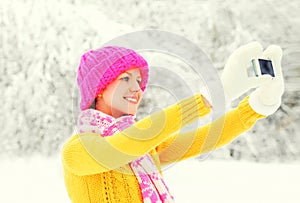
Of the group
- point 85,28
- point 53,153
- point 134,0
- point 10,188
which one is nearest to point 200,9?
point 134,0

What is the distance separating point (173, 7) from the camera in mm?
3604

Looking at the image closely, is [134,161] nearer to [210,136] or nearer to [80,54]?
[210,136]

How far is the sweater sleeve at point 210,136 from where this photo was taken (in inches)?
33.3

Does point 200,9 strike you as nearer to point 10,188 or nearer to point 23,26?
point 23,26

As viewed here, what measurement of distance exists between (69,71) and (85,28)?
39 centimetres

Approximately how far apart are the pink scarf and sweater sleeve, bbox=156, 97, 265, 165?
9 cm

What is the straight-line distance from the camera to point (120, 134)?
2.35 feet

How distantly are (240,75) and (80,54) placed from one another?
2.69 m

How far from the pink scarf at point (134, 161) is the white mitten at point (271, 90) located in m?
0.25

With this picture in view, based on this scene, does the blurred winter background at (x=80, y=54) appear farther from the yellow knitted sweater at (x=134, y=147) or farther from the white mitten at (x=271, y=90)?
the white mitten at (x=271, y=90)

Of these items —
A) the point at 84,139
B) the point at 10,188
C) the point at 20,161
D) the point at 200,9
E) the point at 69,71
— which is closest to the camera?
the point at 84,139

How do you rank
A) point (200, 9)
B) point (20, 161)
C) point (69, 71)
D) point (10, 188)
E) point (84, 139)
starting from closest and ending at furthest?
point (84, 139), point (10, 188), point (20, 161), point (69, 71), point (200, 9)

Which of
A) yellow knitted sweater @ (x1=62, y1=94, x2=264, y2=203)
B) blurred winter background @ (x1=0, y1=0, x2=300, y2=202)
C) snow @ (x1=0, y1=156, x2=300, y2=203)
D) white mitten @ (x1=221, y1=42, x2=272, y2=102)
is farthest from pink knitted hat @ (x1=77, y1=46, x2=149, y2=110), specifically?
blurred winter background @ (x1=0, y1=0, x2=300, y2=202)

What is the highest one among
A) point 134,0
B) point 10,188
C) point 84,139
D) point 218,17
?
point 134,0
